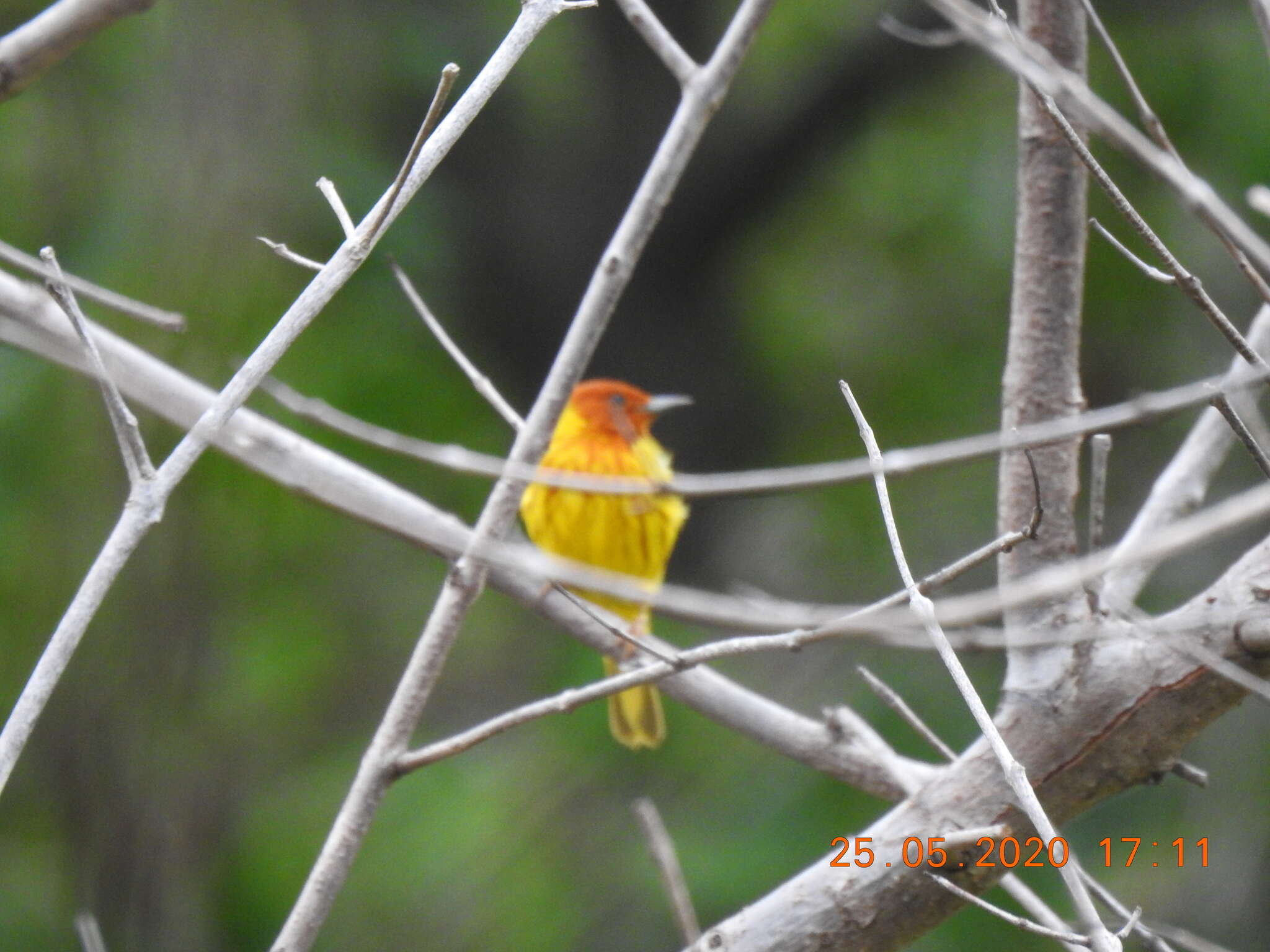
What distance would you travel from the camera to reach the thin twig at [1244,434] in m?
1.58

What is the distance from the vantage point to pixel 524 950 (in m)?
5.37

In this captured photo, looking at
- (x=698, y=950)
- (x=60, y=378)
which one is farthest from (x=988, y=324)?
(x=698, y=950)

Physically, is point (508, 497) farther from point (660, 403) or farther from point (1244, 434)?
point (660, 403)

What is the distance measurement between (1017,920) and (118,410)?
4.07ft

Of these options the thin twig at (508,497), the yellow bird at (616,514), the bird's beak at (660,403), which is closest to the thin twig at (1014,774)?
the thin twig at (508,497)

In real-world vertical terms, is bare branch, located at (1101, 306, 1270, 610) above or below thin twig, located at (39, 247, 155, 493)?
below

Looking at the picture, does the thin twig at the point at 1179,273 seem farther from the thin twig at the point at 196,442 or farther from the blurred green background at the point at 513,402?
the blurred green background at the point at 513,402

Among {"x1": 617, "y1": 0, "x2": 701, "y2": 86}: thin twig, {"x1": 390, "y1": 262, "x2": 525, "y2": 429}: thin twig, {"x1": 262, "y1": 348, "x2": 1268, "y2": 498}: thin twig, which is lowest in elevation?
{"x1": 262, "y1": 348, "x2": 1268, "y2": 498}: thin twig

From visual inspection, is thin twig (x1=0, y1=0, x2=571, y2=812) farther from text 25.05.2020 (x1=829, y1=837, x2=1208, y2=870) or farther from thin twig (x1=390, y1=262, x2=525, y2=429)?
text 25.05.2020 (x1=829, y1=837, x2=1208, y2=870)

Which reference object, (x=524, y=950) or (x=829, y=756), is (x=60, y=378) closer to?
(x=524, y=950)

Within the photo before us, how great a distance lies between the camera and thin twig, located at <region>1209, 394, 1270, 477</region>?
158cm

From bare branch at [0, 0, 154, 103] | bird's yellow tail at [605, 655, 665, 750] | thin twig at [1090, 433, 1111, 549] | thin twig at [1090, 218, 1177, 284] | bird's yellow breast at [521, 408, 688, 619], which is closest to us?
bare branch at [0, 0, 154, 103]

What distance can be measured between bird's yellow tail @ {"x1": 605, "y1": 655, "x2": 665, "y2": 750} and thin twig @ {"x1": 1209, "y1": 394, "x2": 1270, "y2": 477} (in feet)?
10.9

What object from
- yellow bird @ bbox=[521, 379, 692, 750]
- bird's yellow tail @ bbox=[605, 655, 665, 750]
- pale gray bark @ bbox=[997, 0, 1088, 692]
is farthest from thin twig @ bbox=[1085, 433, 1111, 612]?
bird's yellow tail @ bbox=[605, 655, 665, 750]
